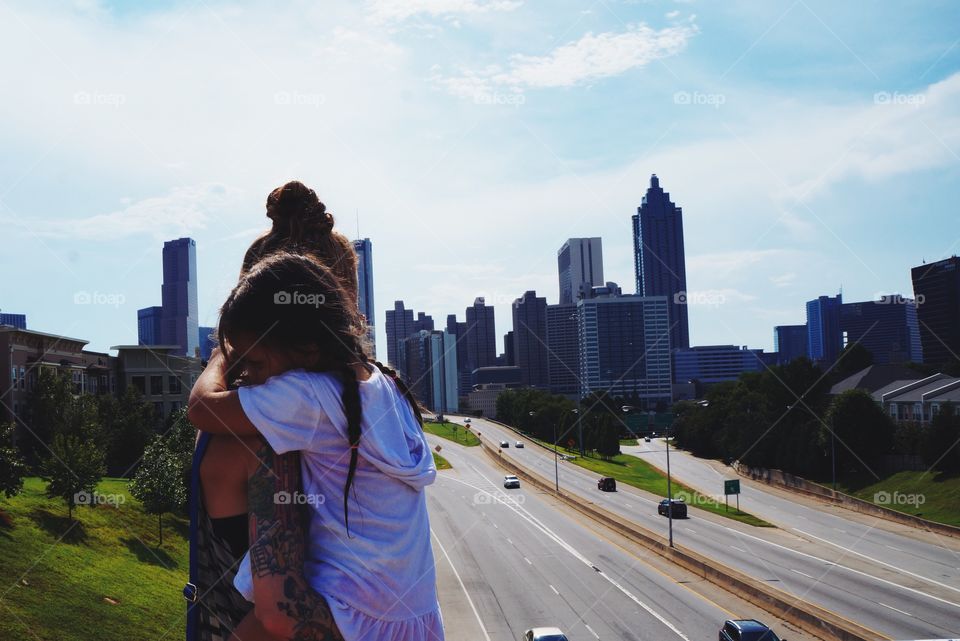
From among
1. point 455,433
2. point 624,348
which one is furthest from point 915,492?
point 624,348

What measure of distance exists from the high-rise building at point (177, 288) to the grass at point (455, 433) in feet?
141

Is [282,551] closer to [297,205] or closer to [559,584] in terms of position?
[297,205]

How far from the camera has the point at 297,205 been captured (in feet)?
10.0

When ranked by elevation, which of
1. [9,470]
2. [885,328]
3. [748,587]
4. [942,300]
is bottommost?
[748,587]

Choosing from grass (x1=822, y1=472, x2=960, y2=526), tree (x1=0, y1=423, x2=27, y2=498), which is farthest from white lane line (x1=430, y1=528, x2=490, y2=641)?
grass (x1=822, y1=472, x2=960, y2=526)

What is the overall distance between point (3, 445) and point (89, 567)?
6930 mm

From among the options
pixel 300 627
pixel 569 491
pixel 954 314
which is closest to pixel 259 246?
pixel 300 627

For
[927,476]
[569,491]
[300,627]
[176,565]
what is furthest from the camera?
[569,491]

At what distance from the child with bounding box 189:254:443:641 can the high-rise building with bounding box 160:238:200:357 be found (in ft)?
421

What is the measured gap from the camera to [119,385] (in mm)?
71438

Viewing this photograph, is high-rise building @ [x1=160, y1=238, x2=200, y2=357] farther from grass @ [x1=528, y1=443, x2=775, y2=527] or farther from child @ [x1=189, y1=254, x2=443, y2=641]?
child @ [x1=189, y1=254, x2=443, y2=641]

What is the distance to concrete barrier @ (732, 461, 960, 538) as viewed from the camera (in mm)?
43375

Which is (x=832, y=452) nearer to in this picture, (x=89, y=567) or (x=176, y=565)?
(x=176, y=565)

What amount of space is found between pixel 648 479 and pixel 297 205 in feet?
254
